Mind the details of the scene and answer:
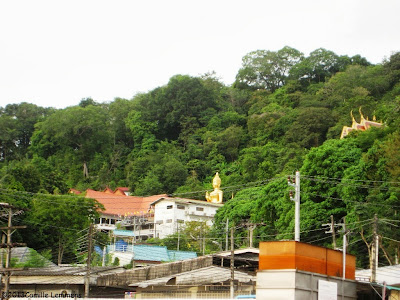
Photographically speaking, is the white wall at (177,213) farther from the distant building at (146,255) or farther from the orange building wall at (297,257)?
the orange building wall at (297,257)

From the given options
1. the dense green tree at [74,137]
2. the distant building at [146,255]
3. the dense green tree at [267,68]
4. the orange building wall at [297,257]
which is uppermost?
the dense green tree at [267,68]

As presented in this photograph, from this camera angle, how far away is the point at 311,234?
45.7 metres

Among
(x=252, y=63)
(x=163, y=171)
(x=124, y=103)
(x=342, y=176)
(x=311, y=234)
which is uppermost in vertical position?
(x=252, y=63)

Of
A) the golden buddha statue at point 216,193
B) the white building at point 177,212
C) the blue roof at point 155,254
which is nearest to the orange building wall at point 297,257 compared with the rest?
the blue roof at point 155,254

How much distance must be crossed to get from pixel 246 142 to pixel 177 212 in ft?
61.5

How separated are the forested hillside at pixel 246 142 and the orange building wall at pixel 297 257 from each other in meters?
23.0

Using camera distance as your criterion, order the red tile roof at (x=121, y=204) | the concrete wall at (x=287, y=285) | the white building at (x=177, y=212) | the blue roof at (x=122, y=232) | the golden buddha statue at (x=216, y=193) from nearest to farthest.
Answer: the concrete wall at (x=287, y=285)
the blue roof at (x=122, y=232)
the white building at (x=177, y=212)
the golden buddha statue at (x=216, y=193)
the red tile roof at (x=121, y=204)

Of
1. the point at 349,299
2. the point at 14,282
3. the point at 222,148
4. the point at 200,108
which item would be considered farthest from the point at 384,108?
the point at 349,299

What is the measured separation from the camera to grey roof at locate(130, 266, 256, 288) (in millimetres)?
33438

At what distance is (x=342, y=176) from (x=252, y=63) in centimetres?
6678

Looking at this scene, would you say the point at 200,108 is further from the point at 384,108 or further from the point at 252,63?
the point at 384,108

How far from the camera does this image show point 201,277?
Result: 3366 cm

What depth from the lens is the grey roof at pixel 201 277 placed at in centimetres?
3344

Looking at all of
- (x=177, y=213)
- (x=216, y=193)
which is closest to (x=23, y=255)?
(x=177, y=213)
